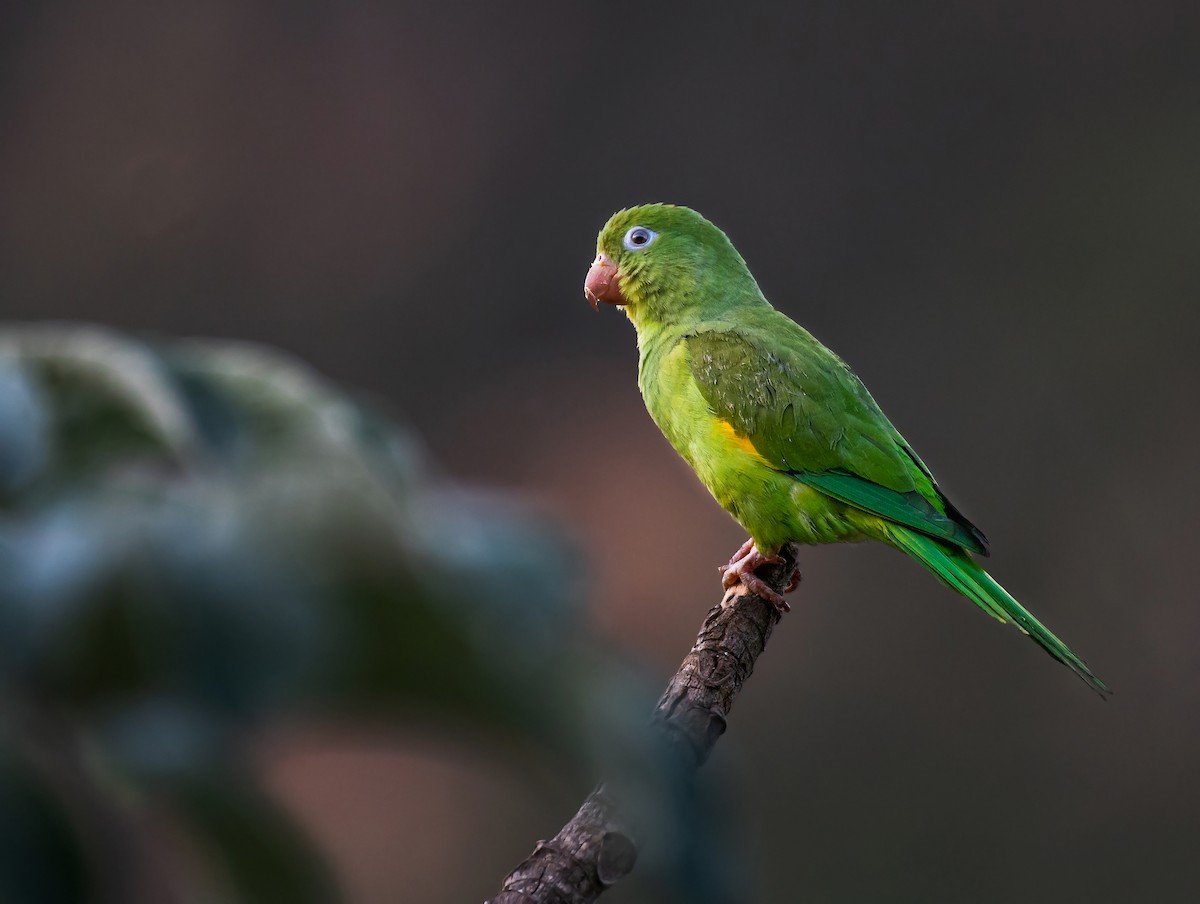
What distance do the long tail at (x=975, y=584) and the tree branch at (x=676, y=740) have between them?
10.3 inches

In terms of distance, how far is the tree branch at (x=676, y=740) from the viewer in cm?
105

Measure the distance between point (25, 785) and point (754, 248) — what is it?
15.0ft

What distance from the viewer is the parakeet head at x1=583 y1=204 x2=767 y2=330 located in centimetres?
235

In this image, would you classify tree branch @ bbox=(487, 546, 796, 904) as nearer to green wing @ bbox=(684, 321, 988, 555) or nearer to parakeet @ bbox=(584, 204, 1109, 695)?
parakeet @ bbox=(584, 204, 1109, 695)

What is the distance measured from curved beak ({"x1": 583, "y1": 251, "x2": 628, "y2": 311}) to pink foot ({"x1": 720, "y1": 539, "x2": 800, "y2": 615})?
0.61m

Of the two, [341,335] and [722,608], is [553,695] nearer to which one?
[722,608]

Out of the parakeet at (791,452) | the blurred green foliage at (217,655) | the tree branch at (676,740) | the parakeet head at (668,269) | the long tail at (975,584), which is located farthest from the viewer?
the parakeet head at (668,269)

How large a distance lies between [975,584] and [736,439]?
47cm

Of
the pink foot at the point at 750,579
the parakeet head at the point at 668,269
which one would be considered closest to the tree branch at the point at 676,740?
the pink foot at the point at 750,579

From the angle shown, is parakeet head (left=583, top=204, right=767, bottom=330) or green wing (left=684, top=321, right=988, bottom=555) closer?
green wing (left=684, top=321, right=988, bottom=555)

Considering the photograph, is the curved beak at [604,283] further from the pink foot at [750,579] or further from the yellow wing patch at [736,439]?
A: the pink foot at [750,579]

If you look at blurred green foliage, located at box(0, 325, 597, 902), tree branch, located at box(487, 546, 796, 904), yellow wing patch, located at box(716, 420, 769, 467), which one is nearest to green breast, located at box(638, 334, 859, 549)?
yellow wing patch, located at box(716, 420, 769, 467)

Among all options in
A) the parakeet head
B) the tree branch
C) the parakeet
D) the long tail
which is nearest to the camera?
the tree branch

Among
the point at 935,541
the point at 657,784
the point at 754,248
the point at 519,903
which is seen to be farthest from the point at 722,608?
the point at 754,248
